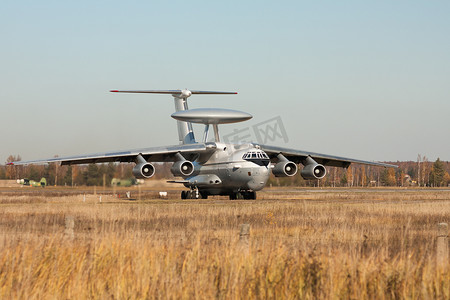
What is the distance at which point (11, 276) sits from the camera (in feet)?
28.5

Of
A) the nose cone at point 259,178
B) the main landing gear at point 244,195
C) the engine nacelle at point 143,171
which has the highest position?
the engine nacelle at point 143,171

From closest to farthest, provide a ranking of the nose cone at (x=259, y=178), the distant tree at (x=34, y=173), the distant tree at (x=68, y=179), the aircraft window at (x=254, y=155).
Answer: the distant tree at (x=68, y=179), the nose cone at (x=259, y=178), the aircraft window at (x=254, y=155), the distant tree at (x=34, y=173)

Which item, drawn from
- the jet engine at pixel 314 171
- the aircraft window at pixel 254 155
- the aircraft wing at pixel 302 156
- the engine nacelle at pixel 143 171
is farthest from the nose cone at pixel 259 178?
the engine nacelle at pixel 143 171

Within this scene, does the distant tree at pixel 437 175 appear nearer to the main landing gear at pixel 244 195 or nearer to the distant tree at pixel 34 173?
the main landing gear at pixel 244 195

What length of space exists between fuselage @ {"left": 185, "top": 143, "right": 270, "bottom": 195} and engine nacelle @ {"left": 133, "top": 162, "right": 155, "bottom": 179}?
199 inches

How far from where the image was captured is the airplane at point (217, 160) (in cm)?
3641

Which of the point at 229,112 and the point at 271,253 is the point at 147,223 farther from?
the point at 229,112

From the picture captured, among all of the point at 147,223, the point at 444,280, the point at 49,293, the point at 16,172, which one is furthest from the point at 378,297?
the point at 16,172

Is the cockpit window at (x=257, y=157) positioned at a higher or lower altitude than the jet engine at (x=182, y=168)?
higher

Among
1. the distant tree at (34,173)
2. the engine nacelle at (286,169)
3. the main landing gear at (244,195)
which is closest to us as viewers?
the engine nacelle at (286,169)

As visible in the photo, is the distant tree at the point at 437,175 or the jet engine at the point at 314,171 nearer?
the jet engine at the point at 314,171

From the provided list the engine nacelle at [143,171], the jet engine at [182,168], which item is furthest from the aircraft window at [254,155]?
the engine nacelle at [143,171]

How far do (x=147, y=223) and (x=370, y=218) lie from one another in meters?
8.62

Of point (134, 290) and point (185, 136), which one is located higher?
point (185, 136)
